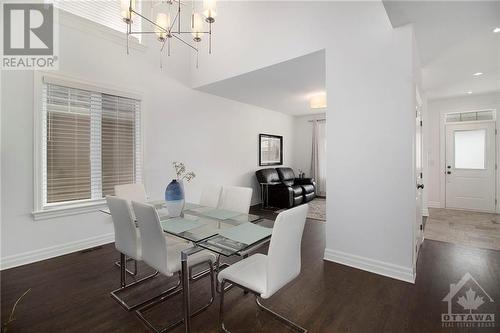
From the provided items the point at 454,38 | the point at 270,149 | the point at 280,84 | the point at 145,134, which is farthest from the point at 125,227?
the point at 270,149

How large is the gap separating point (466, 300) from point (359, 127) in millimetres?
1848

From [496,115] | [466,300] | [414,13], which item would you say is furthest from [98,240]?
[496,115]

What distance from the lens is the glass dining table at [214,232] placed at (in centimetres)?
159

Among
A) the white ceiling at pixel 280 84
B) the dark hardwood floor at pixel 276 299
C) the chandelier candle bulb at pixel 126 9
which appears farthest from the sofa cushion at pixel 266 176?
the chandelier candle bulb at pixel 126 9

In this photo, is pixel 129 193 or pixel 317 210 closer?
pixel 129 193

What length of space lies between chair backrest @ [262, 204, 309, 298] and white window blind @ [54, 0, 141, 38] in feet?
10.2

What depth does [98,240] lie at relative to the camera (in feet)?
11.0

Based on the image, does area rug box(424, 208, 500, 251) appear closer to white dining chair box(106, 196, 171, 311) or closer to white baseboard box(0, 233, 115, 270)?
white dining chair box(106, 196, 171, 311)

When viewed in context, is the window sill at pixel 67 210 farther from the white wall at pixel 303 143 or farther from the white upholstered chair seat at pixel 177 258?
the white wall at pixel 303 143

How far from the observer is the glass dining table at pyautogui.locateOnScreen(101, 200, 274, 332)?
159cm

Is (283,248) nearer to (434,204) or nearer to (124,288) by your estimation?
(124,288)

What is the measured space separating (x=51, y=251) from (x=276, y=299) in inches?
111

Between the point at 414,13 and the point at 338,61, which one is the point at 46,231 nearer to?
the point at 338,61

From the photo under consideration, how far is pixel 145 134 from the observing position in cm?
A: 376
